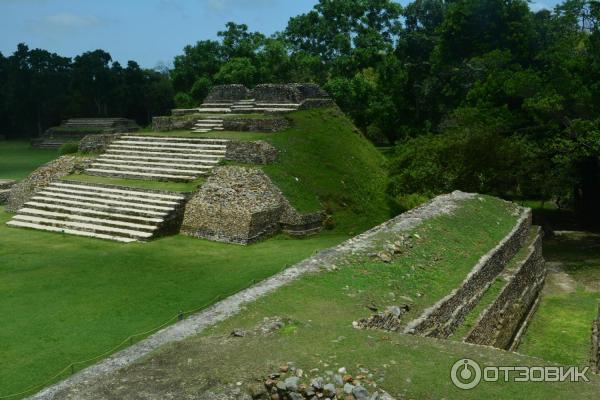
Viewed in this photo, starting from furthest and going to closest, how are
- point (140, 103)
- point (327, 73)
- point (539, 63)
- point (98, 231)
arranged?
point (140, 103)
point (327, 73)
point (539, 63)
point (98, 231)

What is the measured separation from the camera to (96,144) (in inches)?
801

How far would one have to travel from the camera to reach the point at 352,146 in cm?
2100

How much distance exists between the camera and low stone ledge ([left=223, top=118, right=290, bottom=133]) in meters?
19.5

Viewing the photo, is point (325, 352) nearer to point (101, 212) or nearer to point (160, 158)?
point (101, 212)

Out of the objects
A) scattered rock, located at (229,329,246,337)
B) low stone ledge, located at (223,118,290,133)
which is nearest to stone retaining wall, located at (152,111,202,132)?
low stone ledge, located at (223,118,290,133)

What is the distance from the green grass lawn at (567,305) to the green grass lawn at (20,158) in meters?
23.4

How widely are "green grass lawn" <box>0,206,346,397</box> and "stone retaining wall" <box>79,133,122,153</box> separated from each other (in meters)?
5.04

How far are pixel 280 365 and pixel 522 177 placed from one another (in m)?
14.4

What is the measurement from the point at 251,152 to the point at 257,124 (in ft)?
10.2

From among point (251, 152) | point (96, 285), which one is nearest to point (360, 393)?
point (96, 285)

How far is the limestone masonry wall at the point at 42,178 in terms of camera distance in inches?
727

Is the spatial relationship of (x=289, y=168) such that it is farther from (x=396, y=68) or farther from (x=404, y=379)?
(x=396, y=68)

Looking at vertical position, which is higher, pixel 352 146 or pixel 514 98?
pixel 514 98

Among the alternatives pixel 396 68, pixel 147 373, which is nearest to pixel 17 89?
pixel 396 68
